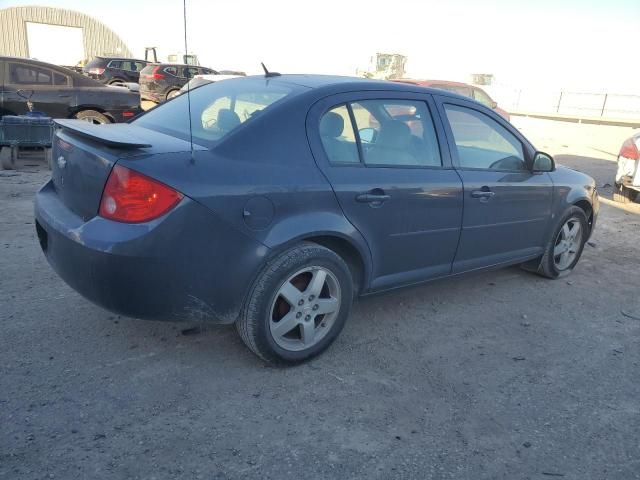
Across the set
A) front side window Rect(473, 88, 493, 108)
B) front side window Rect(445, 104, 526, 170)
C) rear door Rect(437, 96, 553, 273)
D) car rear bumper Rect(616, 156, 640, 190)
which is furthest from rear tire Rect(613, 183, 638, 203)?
front side window Rect(445, 104, 526, 170)

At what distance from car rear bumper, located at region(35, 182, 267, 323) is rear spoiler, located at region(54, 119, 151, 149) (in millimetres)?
378

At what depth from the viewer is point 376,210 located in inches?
125

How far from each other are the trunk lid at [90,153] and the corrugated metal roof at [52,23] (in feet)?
153

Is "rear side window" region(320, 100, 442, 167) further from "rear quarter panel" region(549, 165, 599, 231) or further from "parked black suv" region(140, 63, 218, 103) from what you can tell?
"parked black suv" region(140, 63, 218, 103)

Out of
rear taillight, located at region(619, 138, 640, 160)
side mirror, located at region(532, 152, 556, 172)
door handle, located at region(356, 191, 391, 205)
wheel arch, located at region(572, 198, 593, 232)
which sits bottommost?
wheel arch, located at region(572, 198, 593, 232)

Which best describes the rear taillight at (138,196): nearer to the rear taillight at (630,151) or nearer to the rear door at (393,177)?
the rear door at (393,177)

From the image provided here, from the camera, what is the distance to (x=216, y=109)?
331 centimetres

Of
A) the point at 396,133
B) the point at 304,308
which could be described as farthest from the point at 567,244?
the point at 304,308

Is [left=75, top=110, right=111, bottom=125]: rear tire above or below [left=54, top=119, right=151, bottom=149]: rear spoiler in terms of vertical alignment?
below

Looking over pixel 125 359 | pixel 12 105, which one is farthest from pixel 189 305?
pixel 12 105

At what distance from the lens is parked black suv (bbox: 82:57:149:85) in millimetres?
21688

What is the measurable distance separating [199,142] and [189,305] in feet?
2.89

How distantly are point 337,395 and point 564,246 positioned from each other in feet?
9.95

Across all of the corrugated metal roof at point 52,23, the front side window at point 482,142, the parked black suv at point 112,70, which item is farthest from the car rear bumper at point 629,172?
the corrugated metal roof at point 52,23
